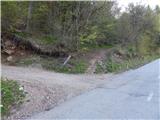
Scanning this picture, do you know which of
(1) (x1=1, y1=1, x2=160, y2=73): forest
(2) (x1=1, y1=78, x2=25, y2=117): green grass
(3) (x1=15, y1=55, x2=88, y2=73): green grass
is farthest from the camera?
(1) (x1=1, y1=1, x2=160, y2=73): forest

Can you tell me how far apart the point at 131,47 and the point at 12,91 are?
95.0 ft

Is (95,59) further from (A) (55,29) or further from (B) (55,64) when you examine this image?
(B) (55,64)

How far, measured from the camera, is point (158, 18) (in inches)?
1916

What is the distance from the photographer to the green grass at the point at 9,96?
8.71 metres

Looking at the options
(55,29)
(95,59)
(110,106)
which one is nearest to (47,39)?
(55,29)

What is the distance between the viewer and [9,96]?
923 centimetres

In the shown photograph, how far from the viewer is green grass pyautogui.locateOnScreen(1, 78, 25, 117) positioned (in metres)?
8.71

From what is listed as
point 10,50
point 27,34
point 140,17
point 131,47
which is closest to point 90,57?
point 27,34

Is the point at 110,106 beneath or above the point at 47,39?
beneath

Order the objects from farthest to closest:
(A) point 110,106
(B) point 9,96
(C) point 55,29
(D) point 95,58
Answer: (D) point 95,58
(C) point 55,29
(A) point 110,106
(B) point 9,96

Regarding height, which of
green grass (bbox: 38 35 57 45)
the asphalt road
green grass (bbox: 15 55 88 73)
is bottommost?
the asphalt road

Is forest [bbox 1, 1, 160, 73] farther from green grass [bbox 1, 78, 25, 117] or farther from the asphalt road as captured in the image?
green grass [bbox 1, 78, 25, 117]

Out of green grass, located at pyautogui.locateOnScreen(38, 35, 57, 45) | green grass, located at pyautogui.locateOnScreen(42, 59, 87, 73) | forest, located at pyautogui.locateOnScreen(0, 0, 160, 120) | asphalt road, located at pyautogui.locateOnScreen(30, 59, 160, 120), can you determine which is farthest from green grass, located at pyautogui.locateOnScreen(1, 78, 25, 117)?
green grass, located at pyautogui.locateOnScreen(38, 35, 57, 45)

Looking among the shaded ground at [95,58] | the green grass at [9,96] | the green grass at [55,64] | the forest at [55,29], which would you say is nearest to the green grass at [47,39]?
the forest at [55,29]
